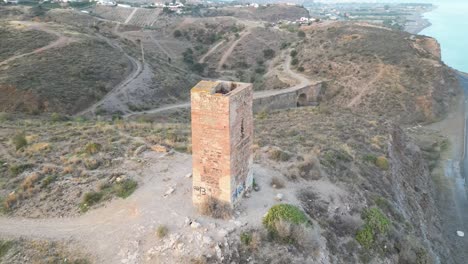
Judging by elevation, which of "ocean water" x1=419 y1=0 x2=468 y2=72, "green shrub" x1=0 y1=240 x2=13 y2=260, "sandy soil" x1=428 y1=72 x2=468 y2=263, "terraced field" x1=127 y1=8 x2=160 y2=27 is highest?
"green shrub" x1=0 y1=240 x2=13 y2=260

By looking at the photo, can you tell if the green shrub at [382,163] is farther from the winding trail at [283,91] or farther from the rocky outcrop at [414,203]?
the winding trail at [283,91]

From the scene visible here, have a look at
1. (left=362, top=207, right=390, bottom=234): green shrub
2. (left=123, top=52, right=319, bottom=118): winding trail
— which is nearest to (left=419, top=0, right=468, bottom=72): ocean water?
(left=123, top=52, right=319, bottom=118): winding trail

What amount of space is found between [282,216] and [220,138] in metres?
2.96

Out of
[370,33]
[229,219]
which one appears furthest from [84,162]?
[370,33]

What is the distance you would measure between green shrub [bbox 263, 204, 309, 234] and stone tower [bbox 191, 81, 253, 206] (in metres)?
1.21

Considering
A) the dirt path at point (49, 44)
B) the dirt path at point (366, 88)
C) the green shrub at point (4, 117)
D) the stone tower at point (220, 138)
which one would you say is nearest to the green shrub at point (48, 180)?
the stone tower at point (220, 138)

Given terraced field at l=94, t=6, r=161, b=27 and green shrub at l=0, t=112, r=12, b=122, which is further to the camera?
terraced field at l=94, t=6, r=161, b=27

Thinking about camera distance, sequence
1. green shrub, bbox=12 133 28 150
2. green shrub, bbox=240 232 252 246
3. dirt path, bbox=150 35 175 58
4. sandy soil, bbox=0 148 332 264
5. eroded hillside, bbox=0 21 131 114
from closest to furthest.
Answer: sandy soil, bbox=0 148 332 264
green shrub, bbox=240 232 252 246
green shrub, bbox=12 133 28 150
eroded hillside, bbox=0 21 131 114
dirt path, bbox=150 35 175 58

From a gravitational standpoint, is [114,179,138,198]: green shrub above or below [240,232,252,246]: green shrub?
below

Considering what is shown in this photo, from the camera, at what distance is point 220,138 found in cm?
1169

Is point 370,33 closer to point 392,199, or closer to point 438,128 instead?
point 438,128

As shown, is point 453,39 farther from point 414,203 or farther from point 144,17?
point 414,203

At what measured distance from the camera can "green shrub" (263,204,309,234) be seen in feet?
38.5

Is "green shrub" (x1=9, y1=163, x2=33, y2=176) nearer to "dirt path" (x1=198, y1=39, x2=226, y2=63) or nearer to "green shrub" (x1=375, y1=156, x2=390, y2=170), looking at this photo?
"green shrub" (x1=375, y1=156, x2=390, y2=170)
